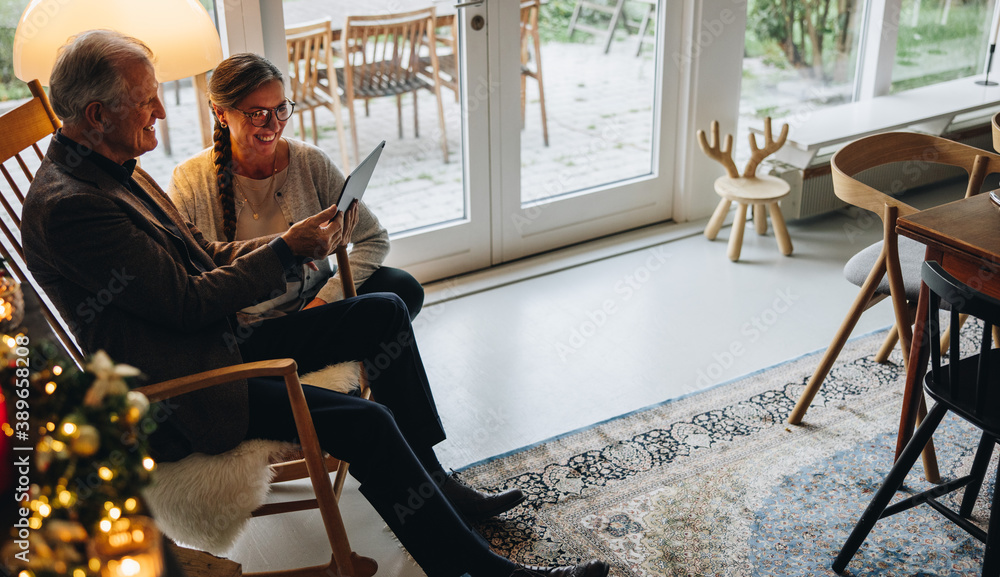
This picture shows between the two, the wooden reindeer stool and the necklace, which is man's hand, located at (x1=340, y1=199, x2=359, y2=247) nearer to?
the necklace

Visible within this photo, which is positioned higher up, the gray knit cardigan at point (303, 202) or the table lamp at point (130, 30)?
the table lamp at point (130, 30)

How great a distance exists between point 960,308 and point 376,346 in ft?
3.81

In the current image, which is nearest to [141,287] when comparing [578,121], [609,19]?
[578,121]

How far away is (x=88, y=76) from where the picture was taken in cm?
147

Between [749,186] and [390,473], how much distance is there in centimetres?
226

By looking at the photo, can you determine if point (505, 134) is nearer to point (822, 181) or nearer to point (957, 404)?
point (822, 181)

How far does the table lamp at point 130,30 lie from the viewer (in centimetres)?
183

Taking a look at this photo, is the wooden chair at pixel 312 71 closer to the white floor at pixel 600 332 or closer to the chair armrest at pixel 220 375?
Answer: the white floor at pixel 600 332

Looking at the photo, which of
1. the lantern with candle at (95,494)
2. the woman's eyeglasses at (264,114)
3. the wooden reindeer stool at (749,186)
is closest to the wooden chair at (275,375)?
the woman's eyeglasses at (264,114)

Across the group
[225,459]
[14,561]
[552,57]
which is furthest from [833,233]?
[14,561]

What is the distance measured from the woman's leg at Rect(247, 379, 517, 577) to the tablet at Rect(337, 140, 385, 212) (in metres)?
0.41

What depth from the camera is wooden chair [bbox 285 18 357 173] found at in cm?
277

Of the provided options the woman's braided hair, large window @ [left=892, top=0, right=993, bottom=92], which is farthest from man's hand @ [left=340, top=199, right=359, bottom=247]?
large window @ [left=892, top=0, right=993, bottom=92]

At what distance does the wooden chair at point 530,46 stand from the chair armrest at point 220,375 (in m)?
1.98
